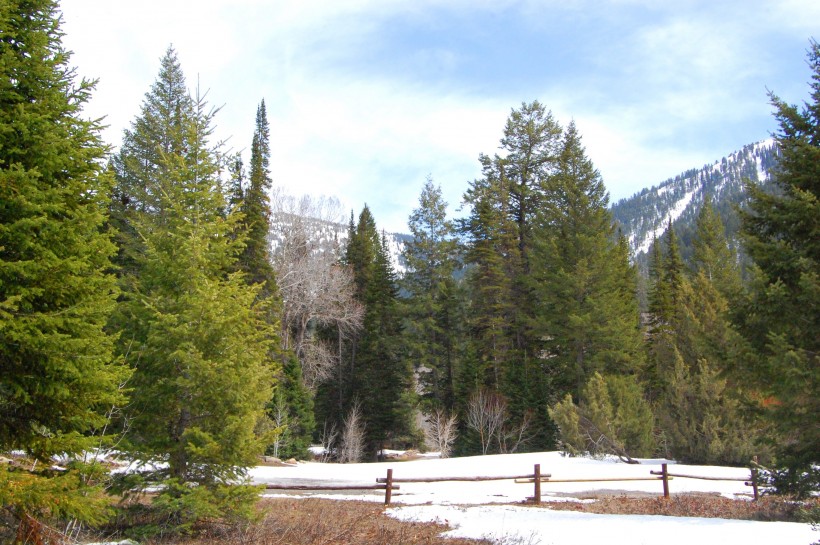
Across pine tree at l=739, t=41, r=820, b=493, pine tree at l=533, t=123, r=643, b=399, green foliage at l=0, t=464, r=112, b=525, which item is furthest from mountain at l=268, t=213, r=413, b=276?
green foliage at l=0, t=464, r=112, b=525

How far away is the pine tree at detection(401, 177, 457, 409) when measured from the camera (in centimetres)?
3834

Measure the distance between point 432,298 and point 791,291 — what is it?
2939 centimetres

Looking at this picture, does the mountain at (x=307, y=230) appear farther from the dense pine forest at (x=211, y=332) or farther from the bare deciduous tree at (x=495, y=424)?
the bare deciduous tree at (x=495, y=424)

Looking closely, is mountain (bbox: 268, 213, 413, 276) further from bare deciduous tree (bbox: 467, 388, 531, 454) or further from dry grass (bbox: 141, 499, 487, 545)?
dry grass (bbox: 141, 499, 487, 545)

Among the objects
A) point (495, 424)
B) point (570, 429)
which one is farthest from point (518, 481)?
point (495, 424)

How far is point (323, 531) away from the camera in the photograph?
10.1 m

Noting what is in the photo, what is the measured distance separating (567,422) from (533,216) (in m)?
16.8

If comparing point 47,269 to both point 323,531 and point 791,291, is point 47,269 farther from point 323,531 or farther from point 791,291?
point 791,291

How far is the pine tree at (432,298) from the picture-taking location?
38.3 meters

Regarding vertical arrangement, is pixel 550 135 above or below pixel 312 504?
above

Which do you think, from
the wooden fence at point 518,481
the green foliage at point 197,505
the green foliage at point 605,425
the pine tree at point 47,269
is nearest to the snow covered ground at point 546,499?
the wooden fence at point 518,481

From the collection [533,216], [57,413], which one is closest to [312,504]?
[57,413]

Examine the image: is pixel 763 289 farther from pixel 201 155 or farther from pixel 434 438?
pixel 434 438

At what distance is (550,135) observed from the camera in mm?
37625
